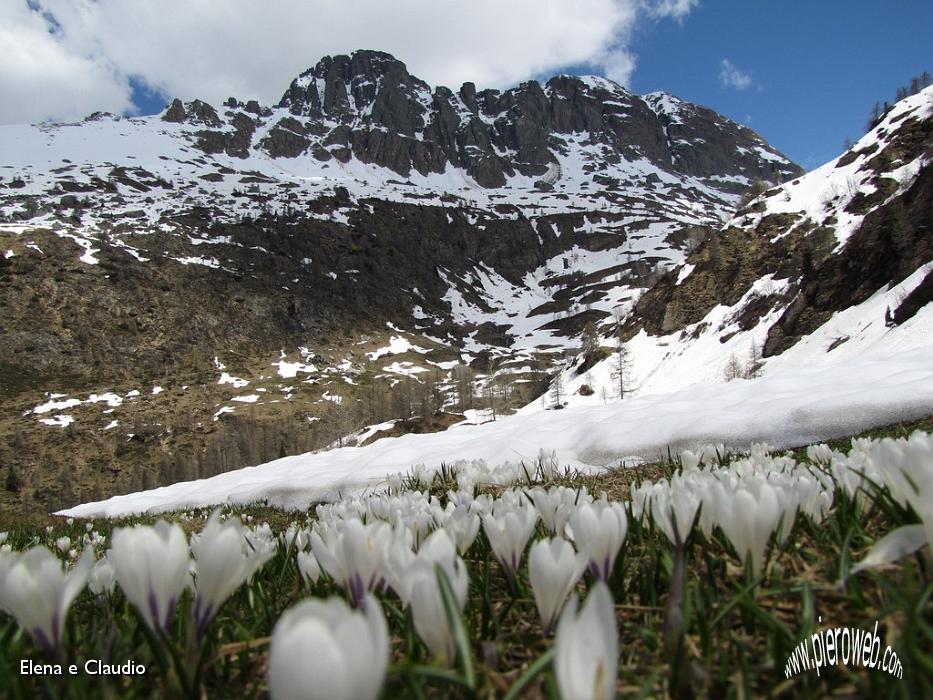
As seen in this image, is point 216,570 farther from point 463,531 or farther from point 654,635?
point 654,635

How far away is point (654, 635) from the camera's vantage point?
97 cm

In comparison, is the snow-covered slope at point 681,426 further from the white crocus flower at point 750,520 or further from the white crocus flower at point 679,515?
the white crocus flower at point 750,520

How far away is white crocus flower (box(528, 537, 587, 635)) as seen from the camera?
0.97m

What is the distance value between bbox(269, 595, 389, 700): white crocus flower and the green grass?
13 cm

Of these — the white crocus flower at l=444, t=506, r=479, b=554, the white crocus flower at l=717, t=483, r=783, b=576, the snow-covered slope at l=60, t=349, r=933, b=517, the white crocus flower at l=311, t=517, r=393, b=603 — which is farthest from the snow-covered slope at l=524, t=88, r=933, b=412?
the white crocus flower at l=311, t=517, r=393, b=603

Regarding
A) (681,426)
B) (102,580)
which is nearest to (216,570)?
(102,580)

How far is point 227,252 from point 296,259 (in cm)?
1946

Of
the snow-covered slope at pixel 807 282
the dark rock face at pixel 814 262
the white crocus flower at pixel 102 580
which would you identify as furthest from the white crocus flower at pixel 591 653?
the dark rock face at pixel 814 262

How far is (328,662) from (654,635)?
2.30ft

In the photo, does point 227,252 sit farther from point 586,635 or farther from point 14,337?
point 586,635

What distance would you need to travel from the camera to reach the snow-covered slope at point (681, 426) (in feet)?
16.4

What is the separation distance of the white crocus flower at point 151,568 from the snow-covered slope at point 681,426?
2.94m

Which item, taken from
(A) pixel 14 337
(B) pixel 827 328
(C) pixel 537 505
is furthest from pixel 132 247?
(C) pixel 537 505

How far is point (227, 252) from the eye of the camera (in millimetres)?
145625
